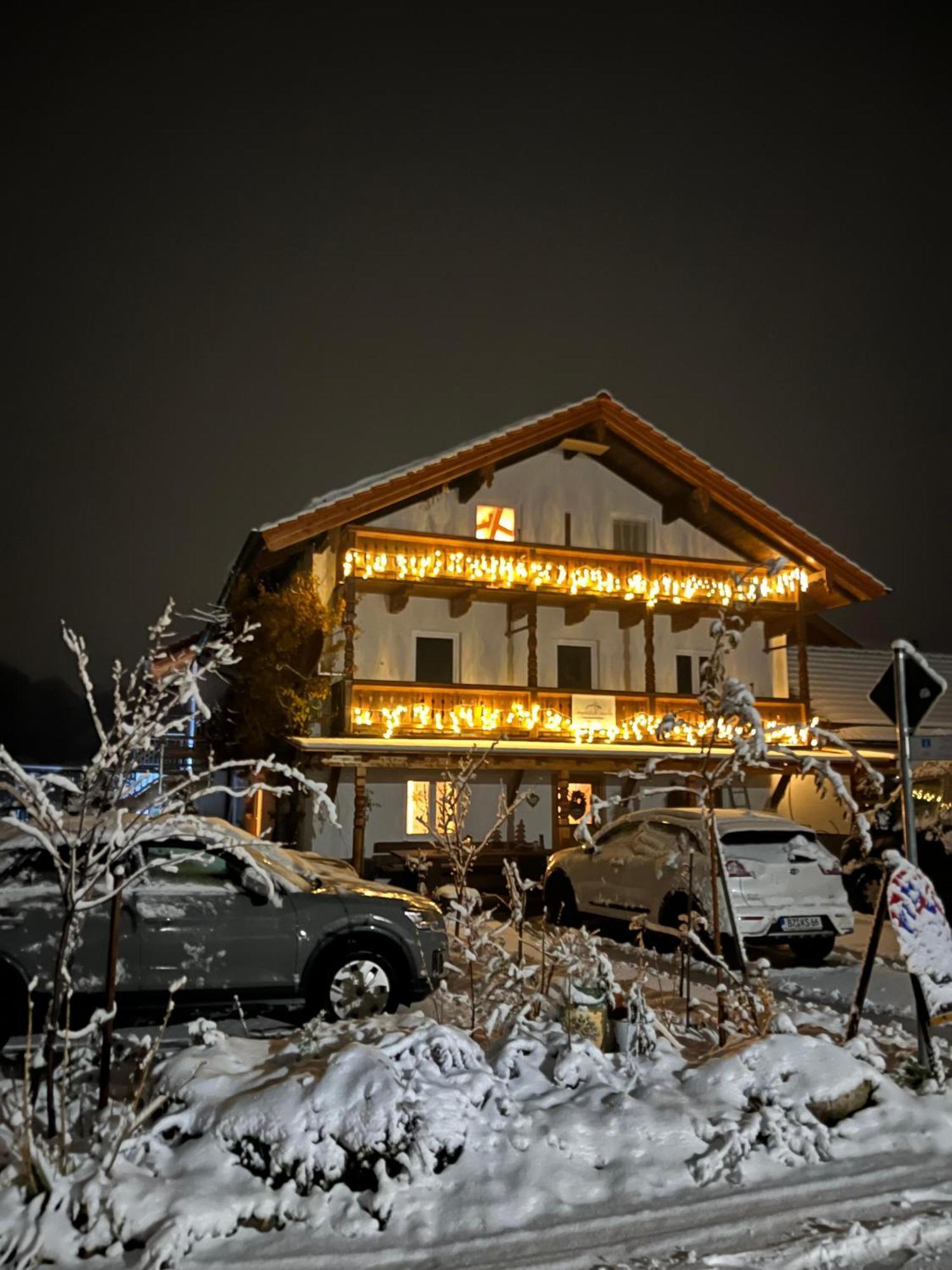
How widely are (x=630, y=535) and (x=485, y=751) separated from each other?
836cm

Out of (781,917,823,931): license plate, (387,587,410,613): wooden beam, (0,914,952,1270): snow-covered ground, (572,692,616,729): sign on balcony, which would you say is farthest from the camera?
(572,692,616,729): sign on balcony

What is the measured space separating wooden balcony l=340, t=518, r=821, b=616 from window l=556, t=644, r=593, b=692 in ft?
3.56

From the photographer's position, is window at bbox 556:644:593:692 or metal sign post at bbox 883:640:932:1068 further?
window at bbox 556:644:593:692

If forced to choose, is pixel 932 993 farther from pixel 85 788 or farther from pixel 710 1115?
pixel 85 788

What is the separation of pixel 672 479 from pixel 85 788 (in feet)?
65.8

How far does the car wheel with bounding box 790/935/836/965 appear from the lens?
11188mm

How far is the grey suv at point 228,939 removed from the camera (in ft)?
23.9

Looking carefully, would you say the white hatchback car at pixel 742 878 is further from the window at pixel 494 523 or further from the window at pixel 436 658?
the window at pixel 494 523

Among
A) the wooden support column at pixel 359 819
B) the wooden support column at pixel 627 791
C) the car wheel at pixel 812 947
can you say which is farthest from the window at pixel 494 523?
the car wheel at pixel 812 947

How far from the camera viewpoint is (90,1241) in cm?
391

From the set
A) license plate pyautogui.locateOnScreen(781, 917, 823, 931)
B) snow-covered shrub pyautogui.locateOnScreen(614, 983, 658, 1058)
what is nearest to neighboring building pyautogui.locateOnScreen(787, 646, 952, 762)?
license plate pyautogui.locateOnScreen(781, 917, 823, 931)

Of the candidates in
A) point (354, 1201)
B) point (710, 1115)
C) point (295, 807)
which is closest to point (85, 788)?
point (354, 1201)

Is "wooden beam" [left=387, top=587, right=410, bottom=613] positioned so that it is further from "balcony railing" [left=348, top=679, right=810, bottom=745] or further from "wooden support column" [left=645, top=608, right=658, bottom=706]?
"wooden support column" [left=645, top=608, right=658, bottom=706]

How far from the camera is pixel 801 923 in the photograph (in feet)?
36.3
